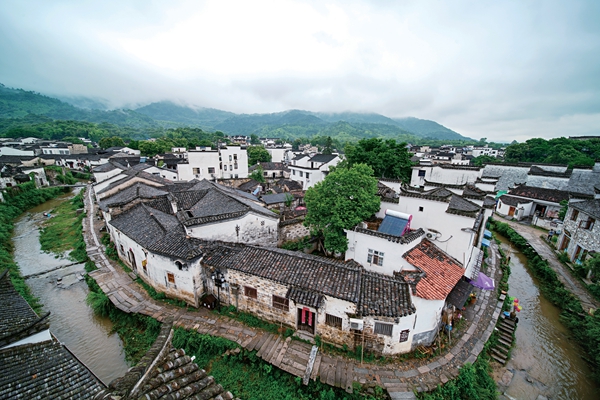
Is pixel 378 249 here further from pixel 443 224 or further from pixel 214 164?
pixel 214 164

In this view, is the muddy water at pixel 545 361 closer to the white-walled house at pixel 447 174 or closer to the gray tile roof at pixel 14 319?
the white-walled house at pixel 447 174

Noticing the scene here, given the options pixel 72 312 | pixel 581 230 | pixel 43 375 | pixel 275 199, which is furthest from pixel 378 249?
pixel 72 312

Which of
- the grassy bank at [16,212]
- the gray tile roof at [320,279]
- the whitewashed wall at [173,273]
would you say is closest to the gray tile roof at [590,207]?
the gray tile roof at [320,279]

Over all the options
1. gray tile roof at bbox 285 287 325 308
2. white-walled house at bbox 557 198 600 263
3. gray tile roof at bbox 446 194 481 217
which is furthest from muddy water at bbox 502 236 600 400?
gray tile roof at bbox 285 287 325 308

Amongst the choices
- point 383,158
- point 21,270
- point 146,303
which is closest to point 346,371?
point 146,303

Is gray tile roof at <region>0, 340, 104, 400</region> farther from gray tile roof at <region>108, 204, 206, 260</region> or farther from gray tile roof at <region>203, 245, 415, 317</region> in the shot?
gray tile roof at <region>203, 245, 415, 317</region>

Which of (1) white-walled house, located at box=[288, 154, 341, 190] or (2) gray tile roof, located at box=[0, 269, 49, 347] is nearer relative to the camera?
(2) gray tile roof, located at box=[0, 269, 49, 347]
